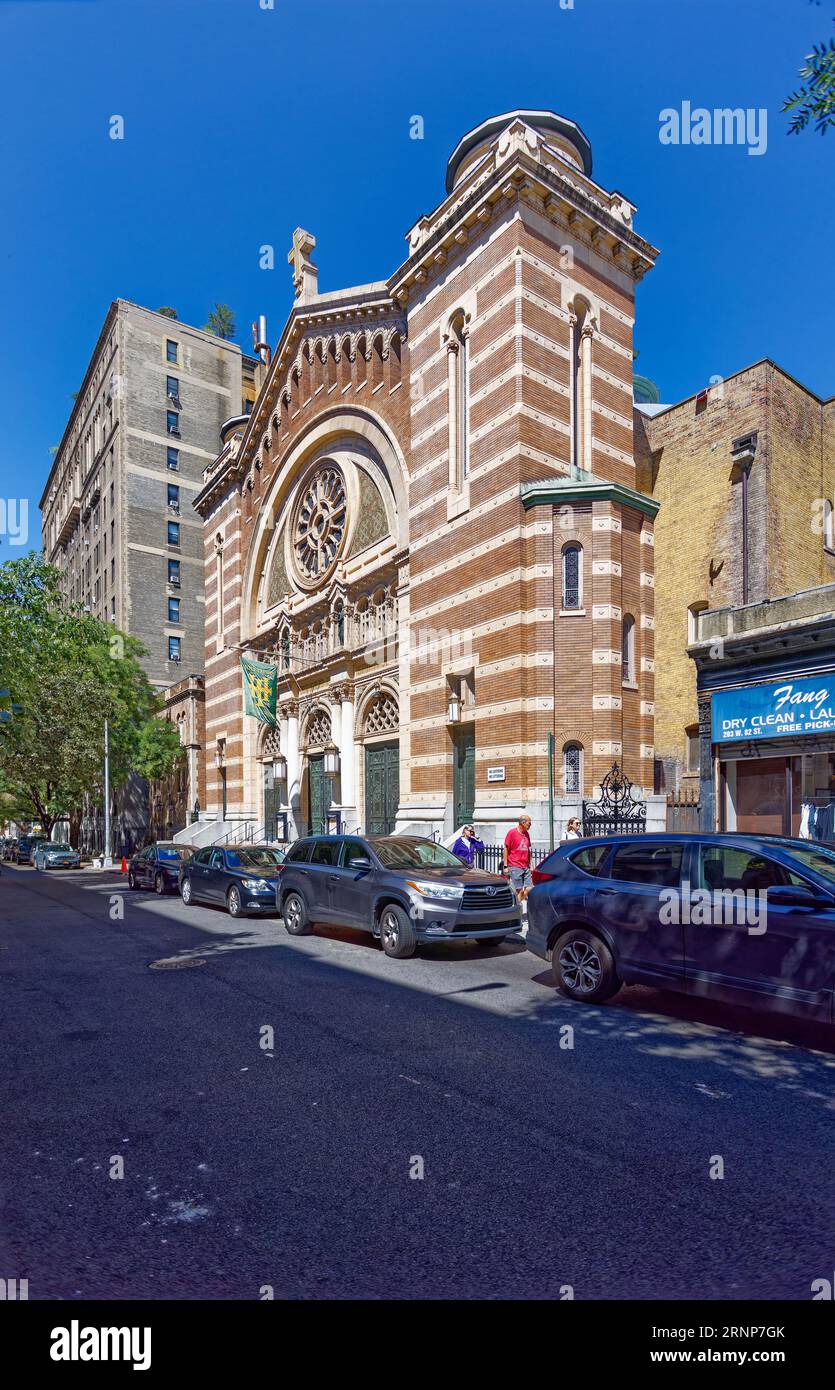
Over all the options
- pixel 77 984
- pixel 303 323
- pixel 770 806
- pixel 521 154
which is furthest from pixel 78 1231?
pixel 303 323

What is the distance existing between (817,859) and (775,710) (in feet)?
32.6

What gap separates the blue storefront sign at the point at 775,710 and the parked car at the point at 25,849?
41.6 m

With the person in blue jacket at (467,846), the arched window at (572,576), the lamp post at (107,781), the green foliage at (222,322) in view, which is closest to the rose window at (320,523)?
the arched window at (572,576)

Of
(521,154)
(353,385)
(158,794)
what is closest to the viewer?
(521,154)

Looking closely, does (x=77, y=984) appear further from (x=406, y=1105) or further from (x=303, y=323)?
(x=303, y=323)

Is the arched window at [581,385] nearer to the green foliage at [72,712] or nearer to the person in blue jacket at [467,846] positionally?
the person in blue jacket at [467,846]

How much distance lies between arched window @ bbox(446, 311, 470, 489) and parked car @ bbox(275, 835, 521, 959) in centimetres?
1258

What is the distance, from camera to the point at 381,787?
84.7 ft

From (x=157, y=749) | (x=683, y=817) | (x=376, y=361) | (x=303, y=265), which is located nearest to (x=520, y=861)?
(x=683, y=817)

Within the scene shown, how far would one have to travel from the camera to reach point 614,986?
7844 mm

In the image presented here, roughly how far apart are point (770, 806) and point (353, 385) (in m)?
19.7

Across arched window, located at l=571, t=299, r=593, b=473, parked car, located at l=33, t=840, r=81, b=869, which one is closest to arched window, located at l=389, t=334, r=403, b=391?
arched window, located at l=571, t=299, r=593, b=473

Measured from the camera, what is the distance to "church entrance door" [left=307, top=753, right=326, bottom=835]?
29422mm

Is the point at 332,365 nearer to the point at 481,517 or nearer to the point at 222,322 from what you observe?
the point at 481,517
